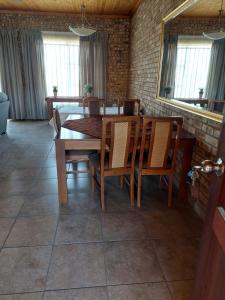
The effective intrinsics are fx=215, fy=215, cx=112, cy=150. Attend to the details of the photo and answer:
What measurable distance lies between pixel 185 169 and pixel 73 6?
4773 mm

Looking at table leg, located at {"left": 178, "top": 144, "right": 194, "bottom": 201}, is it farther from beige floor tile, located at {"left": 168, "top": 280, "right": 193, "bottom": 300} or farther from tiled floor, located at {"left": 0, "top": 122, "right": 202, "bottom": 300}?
beige floor tile, located at {"left": 168, "top": 280, "right": 193, "bottom": 300}

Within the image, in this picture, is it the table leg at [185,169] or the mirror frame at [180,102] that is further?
the table leg at [185,169]

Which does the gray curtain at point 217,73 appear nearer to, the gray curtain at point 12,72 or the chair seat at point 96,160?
the chair seat at point 96,160

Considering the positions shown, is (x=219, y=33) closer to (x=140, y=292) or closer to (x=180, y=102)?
(x=180, y=102)

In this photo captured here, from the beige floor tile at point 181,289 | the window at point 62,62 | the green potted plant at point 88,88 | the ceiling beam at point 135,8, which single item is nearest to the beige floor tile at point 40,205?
the beige floor tile at point 181,289

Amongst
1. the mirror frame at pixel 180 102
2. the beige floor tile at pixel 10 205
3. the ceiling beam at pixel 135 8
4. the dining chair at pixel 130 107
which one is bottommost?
the beige floor tile at pixel 10 205

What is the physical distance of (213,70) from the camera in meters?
2.02

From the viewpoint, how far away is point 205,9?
2027 mm

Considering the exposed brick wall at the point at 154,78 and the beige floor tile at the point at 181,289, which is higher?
the exposed brick wall at the point at 154,78

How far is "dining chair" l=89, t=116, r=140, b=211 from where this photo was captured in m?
1.88

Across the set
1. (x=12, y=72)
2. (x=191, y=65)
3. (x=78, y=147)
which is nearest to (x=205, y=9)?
(x=191, y=65)

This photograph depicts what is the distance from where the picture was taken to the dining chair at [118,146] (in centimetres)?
188

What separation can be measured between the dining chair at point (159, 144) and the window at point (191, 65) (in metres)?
0.64

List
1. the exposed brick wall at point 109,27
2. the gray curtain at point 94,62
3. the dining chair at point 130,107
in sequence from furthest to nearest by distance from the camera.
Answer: the gray curtain at point 94,62
the exposed brick wall at point 109,27
the dining chair at point 130,107
